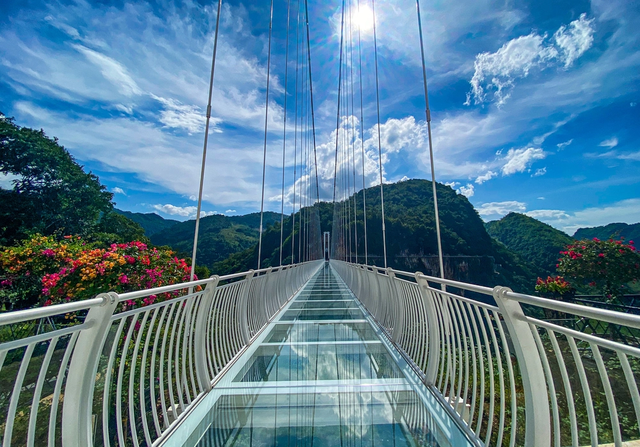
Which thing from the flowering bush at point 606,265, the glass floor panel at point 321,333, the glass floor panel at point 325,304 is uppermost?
the flowering bush at point 606,265

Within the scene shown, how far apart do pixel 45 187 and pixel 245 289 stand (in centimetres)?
2003

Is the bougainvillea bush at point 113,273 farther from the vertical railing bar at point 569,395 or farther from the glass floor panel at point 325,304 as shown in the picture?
the vertical railing bar at point 569,395

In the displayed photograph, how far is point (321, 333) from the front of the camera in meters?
3.93

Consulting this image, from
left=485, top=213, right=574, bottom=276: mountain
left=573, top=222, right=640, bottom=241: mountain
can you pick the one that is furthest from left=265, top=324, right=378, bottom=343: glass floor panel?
left=573, top=222, right=640, bottom=241: mountain

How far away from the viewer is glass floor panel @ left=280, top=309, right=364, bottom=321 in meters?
4.90

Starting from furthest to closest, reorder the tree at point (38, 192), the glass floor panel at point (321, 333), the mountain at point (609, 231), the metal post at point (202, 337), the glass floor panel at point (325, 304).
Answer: the mountain at point (609, 231)
the tree at point (38, 192)
the glass floor panel at point (325, 304)
the glass floor panel at point (321, 333)
the metal post at point (202, 337)

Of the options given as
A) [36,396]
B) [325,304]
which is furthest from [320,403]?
[325,304]

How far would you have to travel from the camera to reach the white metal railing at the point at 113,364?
1007mm

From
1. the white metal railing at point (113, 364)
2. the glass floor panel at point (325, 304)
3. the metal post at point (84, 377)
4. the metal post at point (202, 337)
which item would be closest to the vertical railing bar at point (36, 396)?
the white metal railing at point (113, 364)

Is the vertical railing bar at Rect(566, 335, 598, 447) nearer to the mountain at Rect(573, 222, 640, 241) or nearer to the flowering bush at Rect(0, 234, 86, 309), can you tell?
the flowering bush at Rect(0, 234, 86, 309)

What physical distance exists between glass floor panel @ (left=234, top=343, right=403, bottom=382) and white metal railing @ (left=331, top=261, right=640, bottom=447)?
332mm

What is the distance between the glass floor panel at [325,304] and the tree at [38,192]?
15.8 metres

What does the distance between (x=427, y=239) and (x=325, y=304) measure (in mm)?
38524

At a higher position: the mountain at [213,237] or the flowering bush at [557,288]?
the mountain at [213,237]
